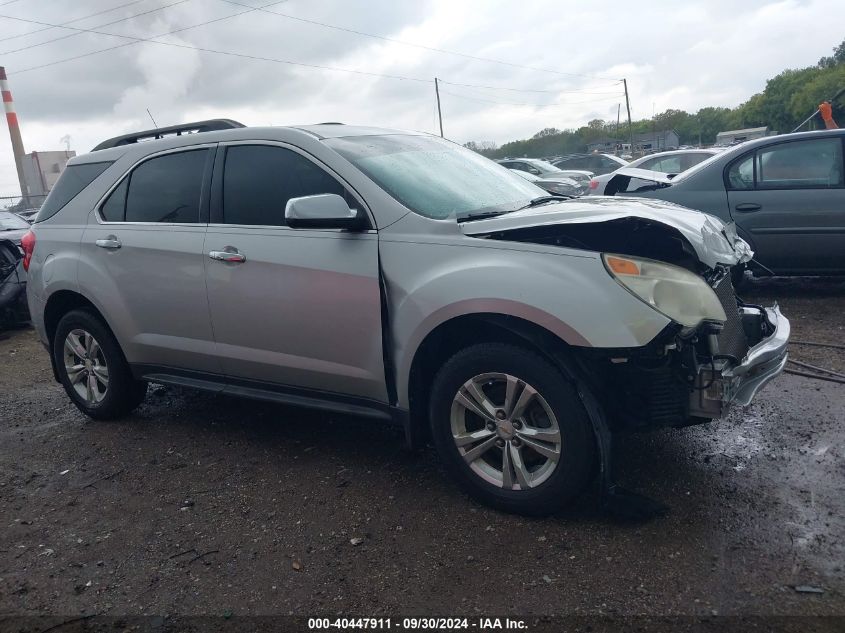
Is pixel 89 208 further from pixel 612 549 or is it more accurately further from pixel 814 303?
pixel 814 303

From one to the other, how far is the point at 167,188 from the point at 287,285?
4.20 ft

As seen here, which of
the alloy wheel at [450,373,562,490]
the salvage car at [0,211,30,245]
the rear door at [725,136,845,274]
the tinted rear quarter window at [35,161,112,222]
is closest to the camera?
the alloy wheel at [450,373,562,490]

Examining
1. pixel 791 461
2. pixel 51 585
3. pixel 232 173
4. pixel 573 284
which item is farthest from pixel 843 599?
pixel 232 173

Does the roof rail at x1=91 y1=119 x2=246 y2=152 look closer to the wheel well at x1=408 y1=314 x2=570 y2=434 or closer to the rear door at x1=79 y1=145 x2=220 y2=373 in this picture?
the rear door at x1=79 y1=145 x2=220 y2=373

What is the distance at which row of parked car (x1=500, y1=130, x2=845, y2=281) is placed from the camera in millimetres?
6711

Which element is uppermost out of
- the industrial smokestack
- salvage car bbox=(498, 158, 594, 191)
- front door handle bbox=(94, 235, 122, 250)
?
the industrial smokestack

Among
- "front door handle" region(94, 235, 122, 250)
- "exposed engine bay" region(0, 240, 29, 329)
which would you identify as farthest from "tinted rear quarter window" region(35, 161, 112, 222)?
"exposed engine bay" region(0, 240, 29, 329)

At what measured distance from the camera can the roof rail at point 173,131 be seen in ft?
15.6

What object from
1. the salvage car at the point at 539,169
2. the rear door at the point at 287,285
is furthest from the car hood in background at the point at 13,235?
the salvage car at the point at 539,169

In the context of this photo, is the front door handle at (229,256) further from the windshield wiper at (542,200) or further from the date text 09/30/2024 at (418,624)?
the date text 09/30/2024 at (418,624)

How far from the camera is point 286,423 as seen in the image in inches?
195

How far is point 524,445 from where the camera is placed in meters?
3.34

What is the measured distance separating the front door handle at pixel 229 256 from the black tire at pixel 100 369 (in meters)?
1.26

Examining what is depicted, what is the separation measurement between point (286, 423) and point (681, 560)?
2.77m
